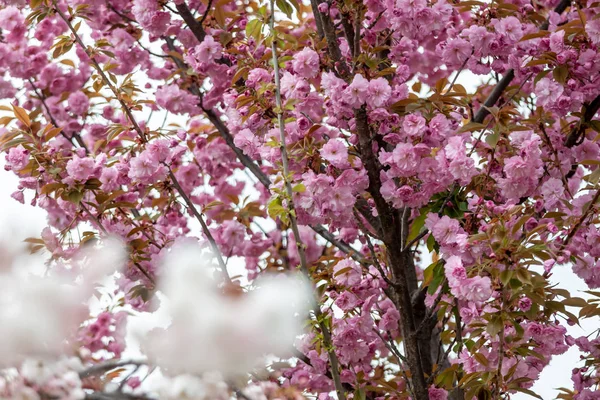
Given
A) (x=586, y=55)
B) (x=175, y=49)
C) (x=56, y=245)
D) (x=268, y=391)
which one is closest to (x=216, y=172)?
(x=175, y=49)

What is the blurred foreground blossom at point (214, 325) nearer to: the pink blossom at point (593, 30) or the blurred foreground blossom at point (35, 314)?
the blurred foreground blossom at point (35, 314)

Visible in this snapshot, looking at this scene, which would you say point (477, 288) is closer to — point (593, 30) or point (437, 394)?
point (437, 394)

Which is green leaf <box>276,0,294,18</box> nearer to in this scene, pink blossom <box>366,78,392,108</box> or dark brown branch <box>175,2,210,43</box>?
pink blossom <box>366,78,392,108</box>

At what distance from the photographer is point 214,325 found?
0.77m

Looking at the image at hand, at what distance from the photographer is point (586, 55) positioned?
2.00m

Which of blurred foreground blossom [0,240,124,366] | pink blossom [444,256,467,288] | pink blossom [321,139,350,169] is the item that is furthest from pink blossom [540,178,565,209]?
blurred foreground blossom [0,240,124,366]

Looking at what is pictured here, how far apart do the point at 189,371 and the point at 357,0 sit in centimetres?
132

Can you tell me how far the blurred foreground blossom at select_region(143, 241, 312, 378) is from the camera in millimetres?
769

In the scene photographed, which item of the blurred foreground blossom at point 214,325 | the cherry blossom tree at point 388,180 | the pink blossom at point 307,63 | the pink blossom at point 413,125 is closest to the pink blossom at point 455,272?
the cherry blossom tree at point 388,180

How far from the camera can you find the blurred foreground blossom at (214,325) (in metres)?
0.77

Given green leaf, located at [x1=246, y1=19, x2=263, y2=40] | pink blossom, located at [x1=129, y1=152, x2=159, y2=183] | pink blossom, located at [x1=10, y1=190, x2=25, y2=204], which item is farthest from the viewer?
pink blossom, located at [x1=10, y1=190, x2=25, y2=204]

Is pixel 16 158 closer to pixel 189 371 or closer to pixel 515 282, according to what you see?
pixel 515 282

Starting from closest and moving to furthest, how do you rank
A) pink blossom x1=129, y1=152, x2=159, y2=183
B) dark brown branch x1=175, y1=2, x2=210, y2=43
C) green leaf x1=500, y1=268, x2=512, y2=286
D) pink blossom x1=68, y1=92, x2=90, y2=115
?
green leaf x1=500, y1=268, x2=512, y2=286
pink blossom x1=129, y1=152, x2=159, y2=183
dark brown branch x1=175, y1=2, x2=210, y2=43
pink blossom x1=68, y1=92, x2=90, y2=115

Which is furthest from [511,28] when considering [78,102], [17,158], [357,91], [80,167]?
[78,102]
